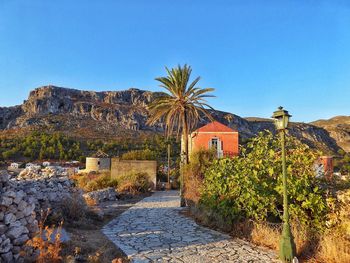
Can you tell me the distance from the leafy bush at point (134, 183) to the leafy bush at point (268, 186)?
388 inches

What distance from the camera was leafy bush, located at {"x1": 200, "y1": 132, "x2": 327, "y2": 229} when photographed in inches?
251

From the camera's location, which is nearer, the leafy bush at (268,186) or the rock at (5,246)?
the rock at (5,246)

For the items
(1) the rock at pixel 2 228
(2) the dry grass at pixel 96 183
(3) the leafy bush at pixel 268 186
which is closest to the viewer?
(1) the rock at pixel 2 228

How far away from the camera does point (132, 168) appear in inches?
836

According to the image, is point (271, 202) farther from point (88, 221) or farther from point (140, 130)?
point (140, 130)

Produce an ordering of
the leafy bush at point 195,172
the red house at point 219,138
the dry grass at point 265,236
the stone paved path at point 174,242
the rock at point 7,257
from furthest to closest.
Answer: the red house at point 219,138, the leafy bush at point 195,172, the dry grass at point 265,236, the stone paved path at point 174,242, the rock at point 7,257

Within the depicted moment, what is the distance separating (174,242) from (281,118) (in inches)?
150

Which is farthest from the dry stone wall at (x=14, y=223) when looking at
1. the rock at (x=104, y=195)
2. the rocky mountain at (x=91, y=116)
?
the rocky mountain at (x=91, y=116)

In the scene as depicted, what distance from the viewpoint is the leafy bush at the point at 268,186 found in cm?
638

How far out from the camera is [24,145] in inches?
1706

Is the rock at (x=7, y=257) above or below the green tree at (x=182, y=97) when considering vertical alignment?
below

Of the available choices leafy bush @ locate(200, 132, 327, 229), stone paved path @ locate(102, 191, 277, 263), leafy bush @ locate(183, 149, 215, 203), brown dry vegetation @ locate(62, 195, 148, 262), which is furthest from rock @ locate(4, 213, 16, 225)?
leafy bush @ locate(183, 149, 215, 203)

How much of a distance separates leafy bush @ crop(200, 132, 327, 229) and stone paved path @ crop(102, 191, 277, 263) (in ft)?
2.82

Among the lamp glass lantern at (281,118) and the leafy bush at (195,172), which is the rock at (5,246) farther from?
the leafy bush at (195,172)
